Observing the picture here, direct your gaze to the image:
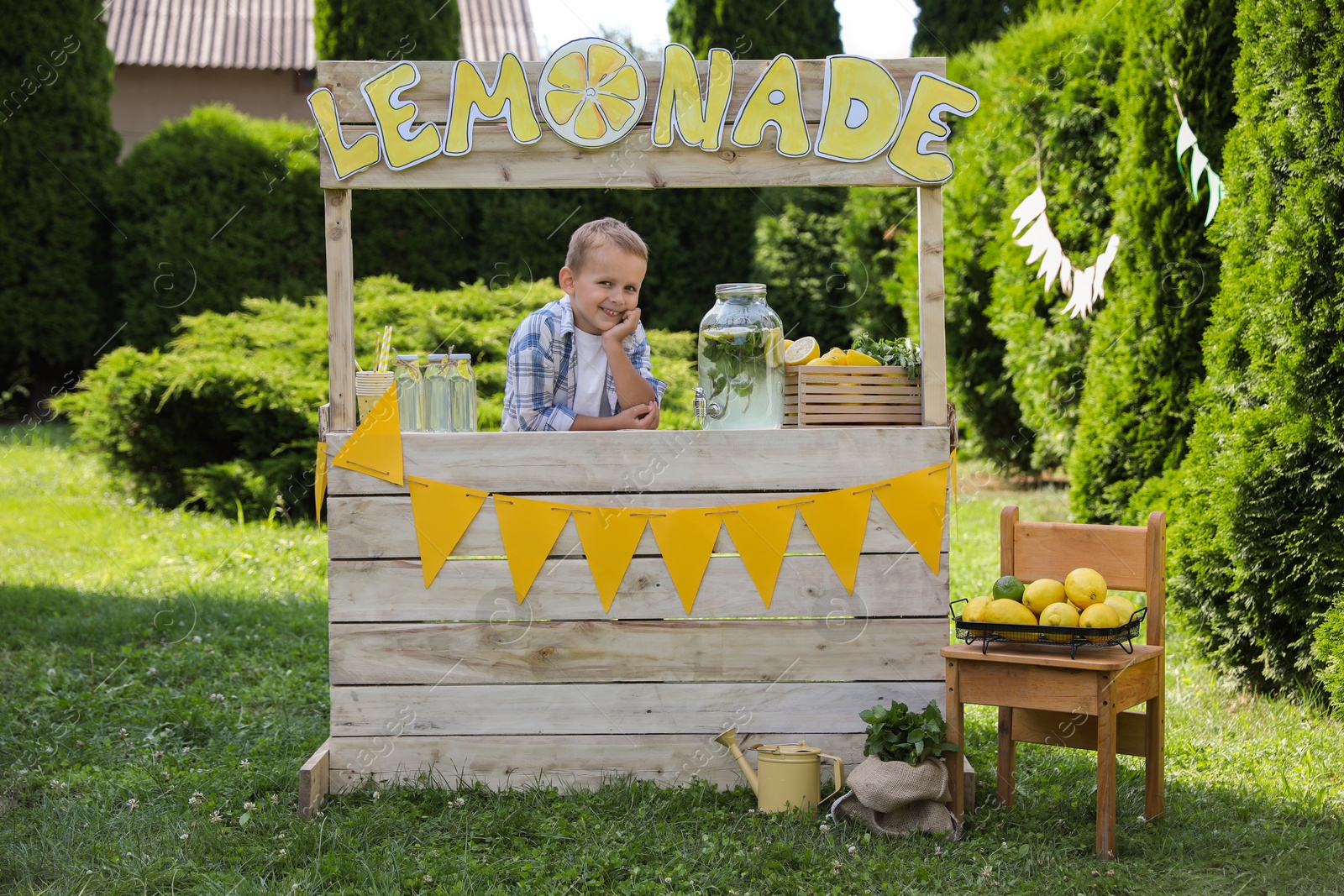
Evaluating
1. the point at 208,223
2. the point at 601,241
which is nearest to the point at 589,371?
the point at 601,241

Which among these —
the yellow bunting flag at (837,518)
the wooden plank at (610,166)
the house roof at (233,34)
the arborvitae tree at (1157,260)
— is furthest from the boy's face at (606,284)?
the house roof at (233,34)

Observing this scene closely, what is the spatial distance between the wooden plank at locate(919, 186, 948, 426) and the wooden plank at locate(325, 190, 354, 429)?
5.10ft

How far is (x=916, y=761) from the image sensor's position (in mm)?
2877

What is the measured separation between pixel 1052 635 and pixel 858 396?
84 centimetres

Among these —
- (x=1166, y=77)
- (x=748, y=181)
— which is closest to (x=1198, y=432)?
(x=1166, y=77)

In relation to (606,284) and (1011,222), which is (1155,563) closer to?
(606,284)

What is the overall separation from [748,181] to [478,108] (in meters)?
0.76

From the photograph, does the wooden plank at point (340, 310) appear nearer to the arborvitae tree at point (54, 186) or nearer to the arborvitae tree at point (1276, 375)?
the arborvitae tree at point (1276, 375)

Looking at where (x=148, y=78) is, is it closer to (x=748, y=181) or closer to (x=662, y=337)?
(x=662, y=337)

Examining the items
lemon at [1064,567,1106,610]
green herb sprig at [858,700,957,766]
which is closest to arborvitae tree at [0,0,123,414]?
green herb sprig at [858,700,957,766]

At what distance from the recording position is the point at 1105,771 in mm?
2701

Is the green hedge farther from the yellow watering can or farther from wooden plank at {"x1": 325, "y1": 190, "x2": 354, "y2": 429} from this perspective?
the yellow watering can

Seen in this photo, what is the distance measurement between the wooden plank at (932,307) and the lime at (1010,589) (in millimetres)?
504

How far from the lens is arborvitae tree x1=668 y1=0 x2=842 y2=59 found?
35.7 ft
